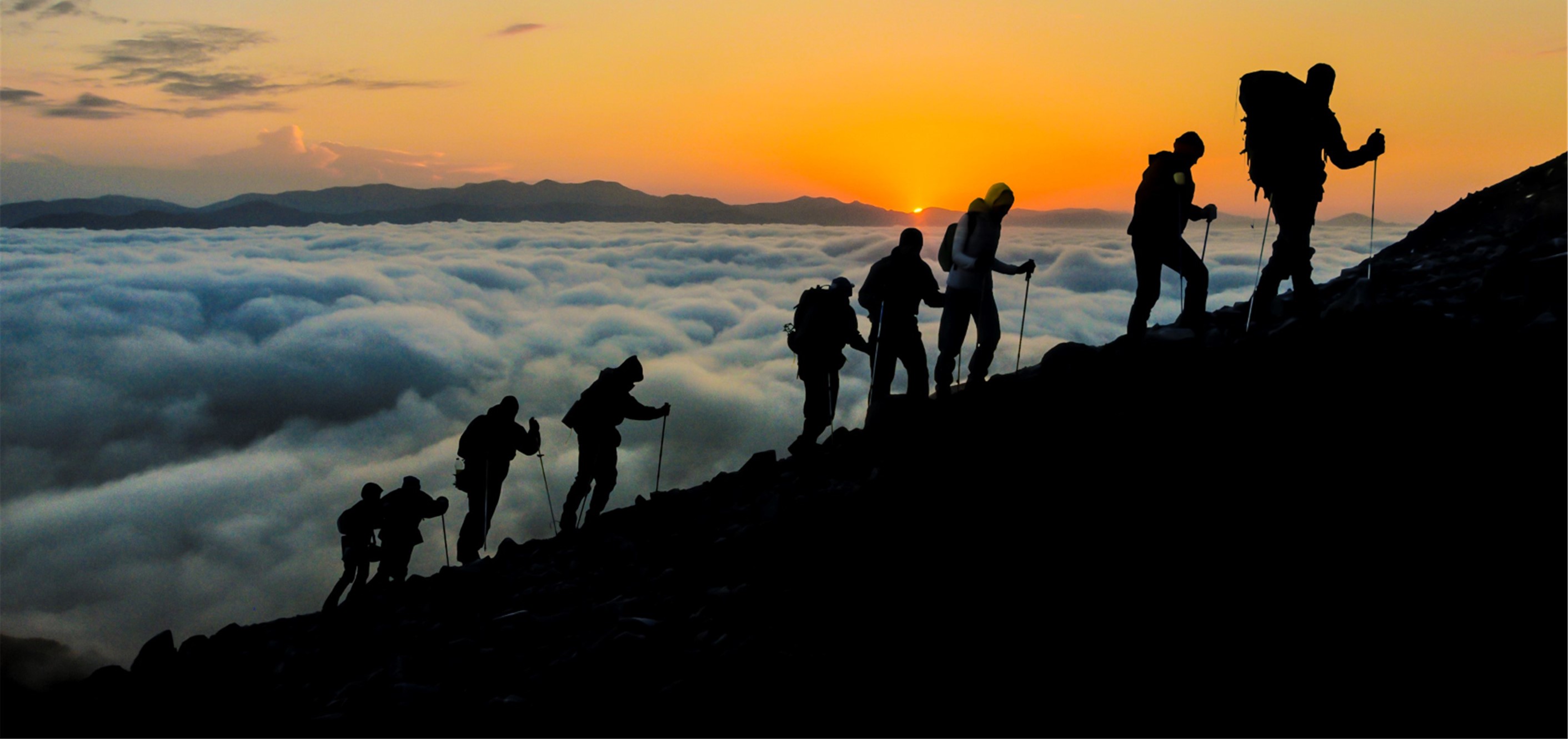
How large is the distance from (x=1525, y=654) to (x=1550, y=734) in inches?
20.6

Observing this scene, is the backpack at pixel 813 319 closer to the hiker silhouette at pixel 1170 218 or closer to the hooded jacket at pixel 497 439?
the hiker silhouette at pixel 1170 218

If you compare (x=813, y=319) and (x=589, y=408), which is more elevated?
(x=813, y=319)

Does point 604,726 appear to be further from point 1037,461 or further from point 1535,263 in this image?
point 1535,263

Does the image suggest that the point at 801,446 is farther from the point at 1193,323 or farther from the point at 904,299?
A: the point at 1193,323

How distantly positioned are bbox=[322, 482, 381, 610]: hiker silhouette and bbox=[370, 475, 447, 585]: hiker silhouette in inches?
4.9

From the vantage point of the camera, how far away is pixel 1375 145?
953 centimetres

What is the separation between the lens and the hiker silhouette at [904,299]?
10664mm

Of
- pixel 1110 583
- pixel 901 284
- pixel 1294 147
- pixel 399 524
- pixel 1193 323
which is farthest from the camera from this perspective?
pixel 399 524

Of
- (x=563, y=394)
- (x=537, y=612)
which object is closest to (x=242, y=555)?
(x=563, y=394)

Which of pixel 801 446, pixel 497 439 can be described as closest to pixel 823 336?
pixel 801 446

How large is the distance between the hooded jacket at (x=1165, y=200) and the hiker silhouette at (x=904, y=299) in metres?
2.28

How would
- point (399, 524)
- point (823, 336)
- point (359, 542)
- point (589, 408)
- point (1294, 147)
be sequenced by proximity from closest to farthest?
1. point (1294, 147)
2. point (823, 336)
3. point (359, 542)
4. point (399, 524)
5. point (589, 408)

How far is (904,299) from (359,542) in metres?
8.19

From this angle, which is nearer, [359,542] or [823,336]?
[823,336]
